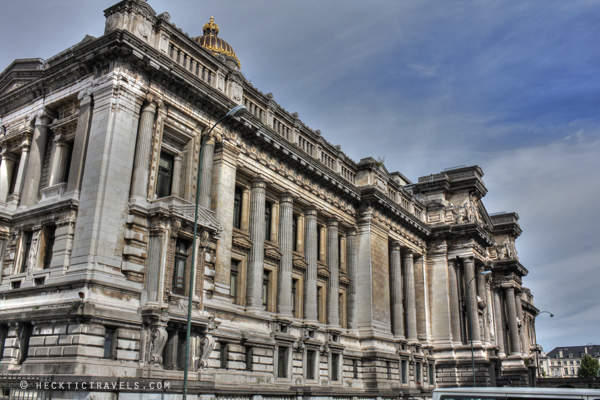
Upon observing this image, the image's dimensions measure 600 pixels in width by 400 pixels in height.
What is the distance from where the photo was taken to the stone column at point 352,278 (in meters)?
39.8

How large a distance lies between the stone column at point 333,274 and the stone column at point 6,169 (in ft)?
69.4

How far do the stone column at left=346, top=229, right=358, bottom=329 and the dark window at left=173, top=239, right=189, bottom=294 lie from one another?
727 inches

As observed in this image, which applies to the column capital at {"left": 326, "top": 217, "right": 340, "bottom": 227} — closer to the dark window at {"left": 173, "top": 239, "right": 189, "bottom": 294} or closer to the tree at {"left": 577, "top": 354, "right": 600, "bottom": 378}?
the dark window at {"left": 173, "top": 239, "right": 189, "bottom": 294}

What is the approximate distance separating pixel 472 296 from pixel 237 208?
96.3 feet

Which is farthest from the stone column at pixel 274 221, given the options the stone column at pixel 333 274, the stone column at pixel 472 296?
the stone column at pixel 472 296

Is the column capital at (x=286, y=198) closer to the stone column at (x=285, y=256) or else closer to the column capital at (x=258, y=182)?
the stone column at (x=285, y=256)

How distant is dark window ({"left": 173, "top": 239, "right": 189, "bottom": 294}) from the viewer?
24078 millimetres

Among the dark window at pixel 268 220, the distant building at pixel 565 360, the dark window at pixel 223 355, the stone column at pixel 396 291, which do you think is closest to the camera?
the dark window at pixel 223 355

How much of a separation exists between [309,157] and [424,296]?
71.9 feet

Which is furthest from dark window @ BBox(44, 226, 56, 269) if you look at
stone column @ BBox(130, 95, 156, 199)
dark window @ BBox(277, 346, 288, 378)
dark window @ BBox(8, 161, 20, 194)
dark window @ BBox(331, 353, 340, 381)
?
dark window @ BBox(331, 353, 340, 381)

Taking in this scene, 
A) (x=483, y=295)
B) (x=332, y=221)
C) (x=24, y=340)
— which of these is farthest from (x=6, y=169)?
(x=483, y=295)

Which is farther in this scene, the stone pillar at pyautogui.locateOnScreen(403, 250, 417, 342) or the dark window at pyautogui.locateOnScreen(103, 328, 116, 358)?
the stone pillar at pyautogui.locateOnScreen(403, 250, 417, 342)

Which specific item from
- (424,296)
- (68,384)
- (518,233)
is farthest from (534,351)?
(68,384)

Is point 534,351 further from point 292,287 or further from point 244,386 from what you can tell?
point 244,386
